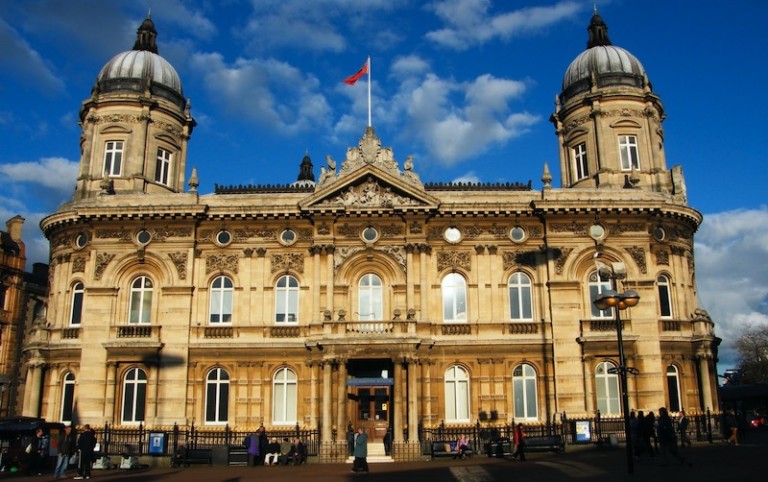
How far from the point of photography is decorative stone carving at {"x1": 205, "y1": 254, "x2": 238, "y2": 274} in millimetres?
37562

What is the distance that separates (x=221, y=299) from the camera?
37.4m

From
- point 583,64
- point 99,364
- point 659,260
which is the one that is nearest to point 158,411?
point 99,364

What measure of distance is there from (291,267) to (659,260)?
20.0 metres

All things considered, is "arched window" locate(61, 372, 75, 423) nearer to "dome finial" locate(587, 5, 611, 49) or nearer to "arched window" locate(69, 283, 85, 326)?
"arched window" locate(69, 283, 85, 326)

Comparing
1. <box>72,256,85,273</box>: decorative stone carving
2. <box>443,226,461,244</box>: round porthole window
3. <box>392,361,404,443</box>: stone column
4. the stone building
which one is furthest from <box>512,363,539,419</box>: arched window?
the stone building

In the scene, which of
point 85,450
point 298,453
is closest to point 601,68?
point 298,453

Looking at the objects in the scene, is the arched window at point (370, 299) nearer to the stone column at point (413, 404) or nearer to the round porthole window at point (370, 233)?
the round porthole window at point (370, 233)

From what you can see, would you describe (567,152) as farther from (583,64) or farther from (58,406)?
(58,406)

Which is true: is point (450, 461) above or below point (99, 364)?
below

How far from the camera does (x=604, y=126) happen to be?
42.0 meters

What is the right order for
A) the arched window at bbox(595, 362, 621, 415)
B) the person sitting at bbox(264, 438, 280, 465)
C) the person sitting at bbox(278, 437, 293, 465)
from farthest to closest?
the arched window at bbox(595, 362, 621, 415)
the person sitting at bbox(264, 438, 280, 465)
the person sitting at bbox(278, 437, 293, 465)

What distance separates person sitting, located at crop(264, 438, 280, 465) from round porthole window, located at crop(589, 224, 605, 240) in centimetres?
1951

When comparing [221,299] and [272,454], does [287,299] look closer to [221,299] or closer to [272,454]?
[221,299]

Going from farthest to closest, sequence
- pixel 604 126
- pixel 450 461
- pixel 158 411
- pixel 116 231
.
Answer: pixel 604 126 < pixel 116 231 < pixel 158 411 < pixel 450 461
